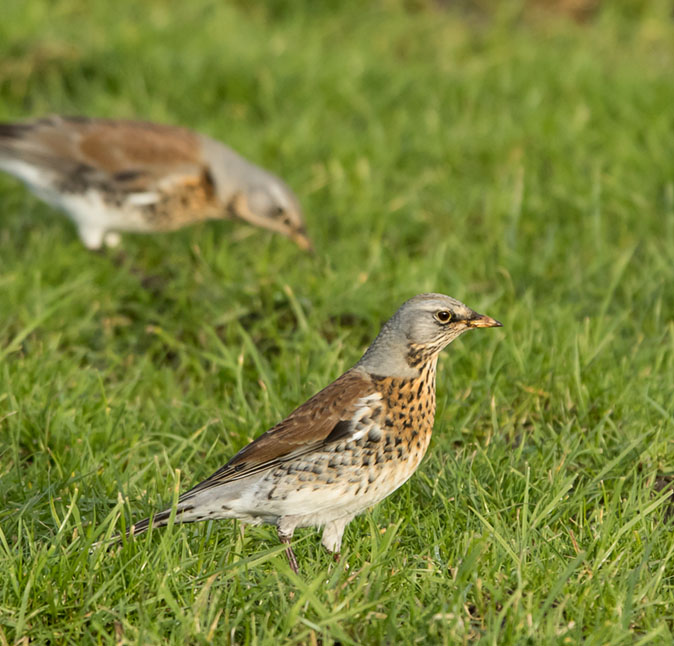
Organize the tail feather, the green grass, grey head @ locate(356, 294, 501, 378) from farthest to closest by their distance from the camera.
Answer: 1. the tail feather
2. grey head @ locate(356, 294, 501, 378)
3. the green grass

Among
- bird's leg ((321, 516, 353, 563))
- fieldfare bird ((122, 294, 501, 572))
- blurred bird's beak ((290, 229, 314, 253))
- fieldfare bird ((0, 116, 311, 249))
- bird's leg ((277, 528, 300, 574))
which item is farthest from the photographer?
fieldfare bird ((0, 116, 311, 249))

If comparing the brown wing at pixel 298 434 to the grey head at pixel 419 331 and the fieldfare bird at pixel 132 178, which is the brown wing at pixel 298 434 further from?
the fieldfare bird at pixel 132 178

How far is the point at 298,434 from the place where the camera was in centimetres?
462

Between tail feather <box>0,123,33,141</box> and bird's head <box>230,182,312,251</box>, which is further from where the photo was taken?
tail feather <box>0,123,33,141</box>

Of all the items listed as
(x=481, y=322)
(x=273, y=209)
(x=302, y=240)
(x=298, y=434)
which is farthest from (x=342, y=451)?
(x=273, y=209)

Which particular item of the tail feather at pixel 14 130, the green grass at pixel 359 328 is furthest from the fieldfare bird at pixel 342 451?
the tail feather at pixel 14 130

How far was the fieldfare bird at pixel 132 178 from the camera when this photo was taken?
8.20 metres

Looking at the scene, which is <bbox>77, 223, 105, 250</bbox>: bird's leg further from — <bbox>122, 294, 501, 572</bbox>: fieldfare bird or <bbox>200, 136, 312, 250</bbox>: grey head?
<bbox>122, 294, 501, 572</bbox>: fieldfare bird

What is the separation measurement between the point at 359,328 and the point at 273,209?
1.67 m

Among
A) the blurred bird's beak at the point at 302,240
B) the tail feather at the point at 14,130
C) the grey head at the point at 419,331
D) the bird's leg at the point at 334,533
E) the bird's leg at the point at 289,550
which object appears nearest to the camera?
the bird's leg at the point at 289,550

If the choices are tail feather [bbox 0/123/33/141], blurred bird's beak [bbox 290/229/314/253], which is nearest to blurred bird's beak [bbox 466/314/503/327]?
blurred bird's beak [bbox 290/229/314/253]

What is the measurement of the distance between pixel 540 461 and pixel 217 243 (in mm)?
4086

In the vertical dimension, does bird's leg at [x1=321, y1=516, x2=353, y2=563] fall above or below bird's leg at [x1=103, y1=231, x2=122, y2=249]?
above

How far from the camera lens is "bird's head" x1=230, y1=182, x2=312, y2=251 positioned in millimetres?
8023
